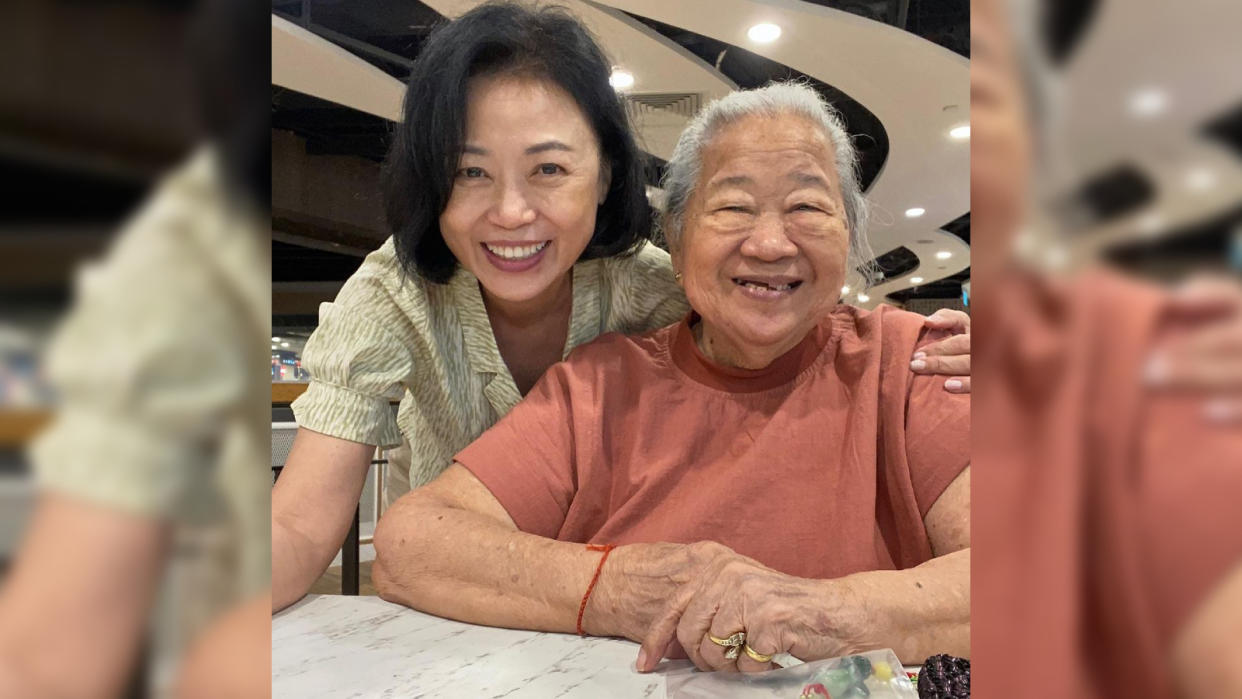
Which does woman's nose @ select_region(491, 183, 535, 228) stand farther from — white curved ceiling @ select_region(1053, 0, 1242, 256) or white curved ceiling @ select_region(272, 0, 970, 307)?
white curved ceiling @ select_region(1053, 0, 1242, 256)

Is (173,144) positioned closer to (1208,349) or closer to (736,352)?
(1208,349)

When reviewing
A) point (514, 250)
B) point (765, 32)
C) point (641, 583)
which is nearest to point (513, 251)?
point (514, 250)

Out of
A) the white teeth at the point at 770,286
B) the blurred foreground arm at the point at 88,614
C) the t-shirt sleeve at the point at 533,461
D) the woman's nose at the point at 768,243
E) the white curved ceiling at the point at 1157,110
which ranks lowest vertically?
the t-shirt sleeve at the point at 533,461

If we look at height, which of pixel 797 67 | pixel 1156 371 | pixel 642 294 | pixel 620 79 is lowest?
pixel 1156 371

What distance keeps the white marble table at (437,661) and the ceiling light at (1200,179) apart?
0.53 m

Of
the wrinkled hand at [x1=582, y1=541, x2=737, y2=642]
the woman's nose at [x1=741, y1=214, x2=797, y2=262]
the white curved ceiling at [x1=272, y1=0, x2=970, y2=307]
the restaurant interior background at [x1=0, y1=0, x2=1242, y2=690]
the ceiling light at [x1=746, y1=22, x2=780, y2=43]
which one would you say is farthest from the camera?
the ceiling light at [x1=746, y1=22, x2=780, y2=43]

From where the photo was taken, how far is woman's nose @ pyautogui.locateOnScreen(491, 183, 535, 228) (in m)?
0.90

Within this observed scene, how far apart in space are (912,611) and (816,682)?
0.47ft

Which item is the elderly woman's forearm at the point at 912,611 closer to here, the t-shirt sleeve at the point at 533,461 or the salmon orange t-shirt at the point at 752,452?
the salmon orange t-shirt at the point at 752,452

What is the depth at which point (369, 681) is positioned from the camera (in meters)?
0.56

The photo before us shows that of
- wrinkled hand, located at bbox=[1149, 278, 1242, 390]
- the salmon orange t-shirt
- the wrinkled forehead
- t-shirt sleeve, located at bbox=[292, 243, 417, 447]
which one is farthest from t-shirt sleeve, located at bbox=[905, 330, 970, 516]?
wrinkled hand, located at bbox=[1149, 278, 1242, 390]

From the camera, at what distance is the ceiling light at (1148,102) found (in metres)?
0.10

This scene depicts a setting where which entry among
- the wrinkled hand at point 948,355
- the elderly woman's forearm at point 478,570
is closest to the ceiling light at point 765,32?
the wrinkled hand at point 948,355

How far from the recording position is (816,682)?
1.75 feet
